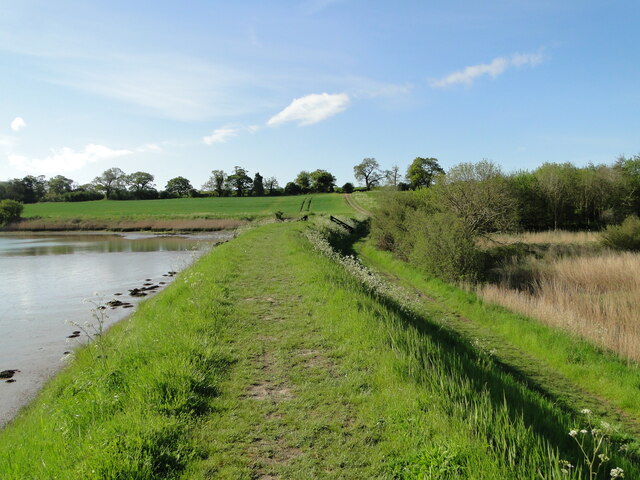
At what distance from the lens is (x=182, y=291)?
10039 mm

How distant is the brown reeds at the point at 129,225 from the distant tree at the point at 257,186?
44031 millimetres

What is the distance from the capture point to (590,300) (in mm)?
12039

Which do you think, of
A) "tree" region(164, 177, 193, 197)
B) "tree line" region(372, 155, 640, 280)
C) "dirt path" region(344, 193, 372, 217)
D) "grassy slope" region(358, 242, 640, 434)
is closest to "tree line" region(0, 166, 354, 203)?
"tree" region(164, 177, 193, 197)

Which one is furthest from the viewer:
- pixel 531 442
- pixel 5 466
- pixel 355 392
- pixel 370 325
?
pixel 370 325

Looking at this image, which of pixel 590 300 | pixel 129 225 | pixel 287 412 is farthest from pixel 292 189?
pixel 287 412

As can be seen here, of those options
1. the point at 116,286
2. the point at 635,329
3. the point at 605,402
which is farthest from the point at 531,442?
the point at 116,286

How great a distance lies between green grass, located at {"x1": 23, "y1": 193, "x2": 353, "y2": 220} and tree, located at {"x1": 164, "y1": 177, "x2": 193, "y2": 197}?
3308 centimetres

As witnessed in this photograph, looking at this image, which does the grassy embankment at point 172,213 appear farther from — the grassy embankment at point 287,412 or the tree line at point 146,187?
the grassy embankment at point 287,412

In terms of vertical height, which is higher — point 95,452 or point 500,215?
point 500,215

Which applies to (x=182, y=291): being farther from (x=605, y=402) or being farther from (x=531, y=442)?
(x=605, y=402)

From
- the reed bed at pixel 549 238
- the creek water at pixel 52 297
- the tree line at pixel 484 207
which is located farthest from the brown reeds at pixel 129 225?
the reed bed at pixel 549 238

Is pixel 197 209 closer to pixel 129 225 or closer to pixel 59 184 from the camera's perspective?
pixel 129 225

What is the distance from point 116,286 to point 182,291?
10.8m

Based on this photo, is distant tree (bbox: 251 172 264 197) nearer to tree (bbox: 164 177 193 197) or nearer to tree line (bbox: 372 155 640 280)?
tree (bbox: 164 177 193 197)
